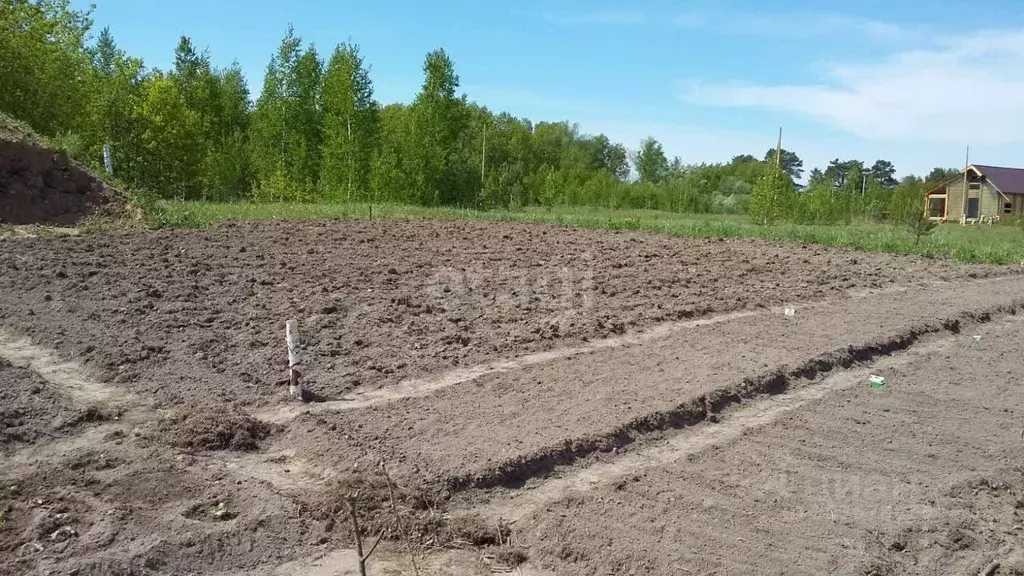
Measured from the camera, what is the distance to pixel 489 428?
5.39 metres

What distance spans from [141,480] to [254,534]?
101cm

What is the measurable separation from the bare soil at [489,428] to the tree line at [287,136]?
13.6 meters

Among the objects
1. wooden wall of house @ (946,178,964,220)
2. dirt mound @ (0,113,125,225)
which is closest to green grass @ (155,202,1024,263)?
dirt mound @ (0,113,125,225)

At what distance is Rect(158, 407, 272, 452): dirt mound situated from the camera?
519 cm

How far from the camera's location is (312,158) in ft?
115

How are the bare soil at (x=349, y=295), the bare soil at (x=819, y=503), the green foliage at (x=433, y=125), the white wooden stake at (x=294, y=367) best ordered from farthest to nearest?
the green foliage at (x=433, y=125), the bare soil at (x=349, y=295), the white wooden stake at (x=294, y=367), the bare soil at (x=819, y=503)

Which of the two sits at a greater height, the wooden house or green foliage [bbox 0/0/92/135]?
green foliage [bbox 0/0/92/135]

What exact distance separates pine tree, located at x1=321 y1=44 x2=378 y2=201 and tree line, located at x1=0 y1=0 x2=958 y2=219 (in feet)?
0.19

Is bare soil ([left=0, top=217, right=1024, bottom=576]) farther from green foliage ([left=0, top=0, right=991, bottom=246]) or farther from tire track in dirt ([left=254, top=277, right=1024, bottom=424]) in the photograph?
green foliage ([left=0, top=0, right=991, bottom=246])

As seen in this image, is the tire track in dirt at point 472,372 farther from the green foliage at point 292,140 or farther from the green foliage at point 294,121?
the green foliage at point 294,121

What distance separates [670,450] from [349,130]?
96.3 feet

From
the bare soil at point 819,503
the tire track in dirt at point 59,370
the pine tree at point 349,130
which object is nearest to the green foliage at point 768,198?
the pine tree at point 349,130

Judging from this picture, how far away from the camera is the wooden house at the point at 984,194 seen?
42375 mm

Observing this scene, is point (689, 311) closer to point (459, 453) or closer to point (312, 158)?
point (459, 453)
